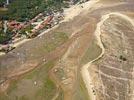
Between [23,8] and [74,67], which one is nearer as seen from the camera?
[74,67]

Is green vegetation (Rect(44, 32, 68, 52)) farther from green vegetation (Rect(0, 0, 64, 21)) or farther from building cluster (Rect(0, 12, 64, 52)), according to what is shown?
green vegetation (Rect(0, 0, 64, 21))

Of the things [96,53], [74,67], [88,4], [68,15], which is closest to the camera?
[74,67]

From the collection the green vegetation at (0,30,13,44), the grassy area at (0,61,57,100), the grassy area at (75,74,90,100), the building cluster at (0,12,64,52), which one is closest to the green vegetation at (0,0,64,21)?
the building cluster at (0,12,64,52)

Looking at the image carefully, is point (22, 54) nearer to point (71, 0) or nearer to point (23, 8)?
point (23, 8)

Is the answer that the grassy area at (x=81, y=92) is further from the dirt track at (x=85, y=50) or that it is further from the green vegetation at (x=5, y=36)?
the green vegetation at (x=5, y=36)

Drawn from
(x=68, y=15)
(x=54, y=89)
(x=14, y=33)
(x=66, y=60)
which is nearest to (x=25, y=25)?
(x=14, y=33)

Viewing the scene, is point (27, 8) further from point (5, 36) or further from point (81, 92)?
point (81, 92)
